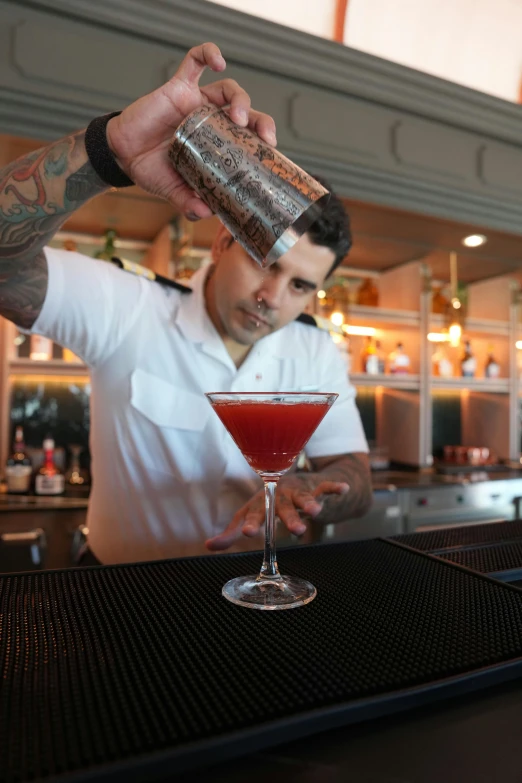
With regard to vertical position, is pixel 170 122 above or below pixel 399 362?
above

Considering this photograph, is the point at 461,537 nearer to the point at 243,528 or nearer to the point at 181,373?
the point at 243,528

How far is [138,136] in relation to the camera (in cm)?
98

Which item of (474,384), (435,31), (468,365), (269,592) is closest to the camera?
(269,592)

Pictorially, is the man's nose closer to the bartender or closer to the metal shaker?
the bartender

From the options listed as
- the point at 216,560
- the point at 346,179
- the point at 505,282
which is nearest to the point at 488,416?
the point at 505,282

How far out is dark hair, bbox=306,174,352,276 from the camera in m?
1.39

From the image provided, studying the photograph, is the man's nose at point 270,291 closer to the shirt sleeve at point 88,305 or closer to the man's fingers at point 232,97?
the shirt sleeve at point 88,305

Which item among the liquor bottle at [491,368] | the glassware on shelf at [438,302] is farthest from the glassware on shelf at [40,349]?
the liquor bottle at [491,368]

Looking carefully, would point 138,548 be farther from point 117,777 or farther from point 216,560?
point 117,777

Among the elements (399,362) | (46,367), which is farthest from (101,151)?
(399,362)

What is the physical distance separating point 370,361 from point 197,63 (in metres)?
2.99

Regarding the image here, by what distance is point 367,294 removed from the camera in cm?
412

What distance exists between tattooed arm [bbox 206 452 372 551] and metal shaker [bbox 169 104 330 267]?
Result: 0.40 metres

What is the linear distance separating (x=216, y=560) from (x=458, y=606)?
0.35 meters
